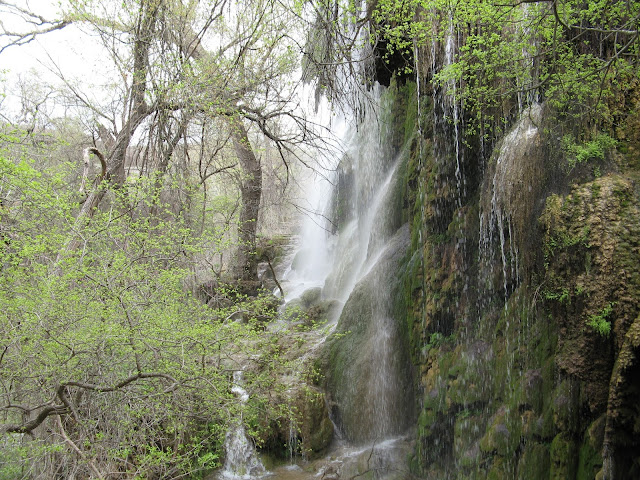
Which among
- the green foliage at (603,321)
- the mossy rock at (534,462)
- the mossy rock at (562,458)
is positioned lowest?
the mossy rock at (534,462)

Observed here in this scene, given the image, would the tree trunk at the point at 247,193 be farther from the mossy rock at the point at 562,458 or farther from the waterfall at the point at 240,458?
the mossy rock at the point at 562,458

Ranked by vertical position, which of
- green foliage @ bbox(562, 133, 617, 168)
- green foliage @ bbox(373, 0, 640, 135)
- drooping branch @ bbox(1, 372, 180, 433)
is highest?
green foliage @ bbox(373, 0, 640, 135)

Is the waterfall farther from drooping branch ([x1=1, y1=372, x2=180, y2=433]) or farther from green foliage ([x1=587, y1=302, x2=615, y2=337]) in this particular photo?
green foliage ([x1=587, y1=302, x2=615, y2=337])

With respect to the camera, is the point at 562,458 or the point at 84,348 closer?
the point at 562,458

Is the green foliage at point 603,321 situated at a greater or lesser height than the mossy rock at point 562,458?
greater

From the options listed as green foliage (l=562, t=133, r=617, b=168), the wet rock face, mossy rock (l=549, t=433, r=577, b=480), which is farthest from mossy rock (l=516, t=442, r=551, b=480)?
green foliage (l=562, t=133, r=617, b=168)

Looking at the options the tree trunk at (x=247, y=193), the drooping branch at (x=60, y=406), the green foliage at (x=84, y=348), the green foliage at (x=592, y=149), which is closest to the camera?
the drooping branch at (x=60, y=406)

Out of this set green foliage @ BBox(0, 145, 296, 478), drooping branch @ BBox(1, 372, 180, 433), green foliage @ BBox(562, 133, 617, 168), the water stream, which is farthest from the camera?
the water stream

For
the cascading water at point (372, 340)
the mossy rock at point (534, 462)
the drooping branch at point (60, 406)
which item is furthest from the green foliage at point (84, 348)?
the mossy rock at point (534, 462)

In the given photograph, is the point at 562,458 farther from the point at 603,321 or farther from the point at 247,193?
the point at 247,193

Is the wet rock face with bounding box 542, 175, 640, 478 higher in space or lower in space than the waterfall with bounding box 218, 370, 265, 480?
higher

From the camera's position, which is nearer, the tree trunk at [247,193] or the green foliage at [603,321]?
the green foliage at [603,321]

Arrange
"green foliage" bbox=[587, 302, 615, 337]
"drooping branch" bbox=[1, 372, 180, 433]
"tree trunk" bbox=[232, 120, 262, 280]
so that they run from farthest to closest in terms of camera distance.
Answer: "tree trunk" bbox=[232, 120, 262, 280], "drooping branch" bbox=[1, 372, 180, 433], "green foliage" bbox=[587, 302, 615, 337]

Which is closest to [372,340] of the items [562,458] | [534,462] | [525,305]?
[525,305]
